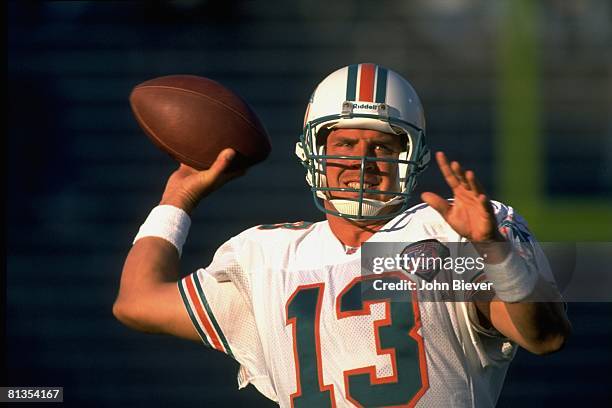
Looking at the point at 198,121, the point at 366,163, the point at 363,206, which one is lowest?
the point at 363,206

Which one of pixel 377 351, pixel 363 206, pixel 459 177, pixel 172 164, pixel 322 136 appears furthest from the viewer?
pixel 172 164

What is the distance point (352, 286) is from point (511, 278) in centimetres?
53

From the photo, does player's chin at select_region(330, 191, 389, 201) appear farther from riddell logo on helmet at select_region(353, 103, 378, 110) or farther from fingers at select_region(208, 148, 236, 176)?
fingers at select_region(208, 148, 236, 176)

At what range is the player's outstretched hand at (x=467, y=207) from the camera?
251 cm

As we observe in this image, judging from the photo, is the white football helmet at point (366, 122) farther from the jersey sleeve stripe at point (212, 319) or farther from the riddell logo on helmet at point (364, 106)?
the jersey sleeve stripe at point (212, 319)

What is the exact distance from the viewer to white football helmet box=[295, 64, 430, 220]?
308 centimetres

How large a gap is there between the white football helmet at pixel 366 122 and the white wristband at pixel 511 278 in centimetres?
52

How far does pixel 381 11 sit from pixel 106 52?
5.20 feet

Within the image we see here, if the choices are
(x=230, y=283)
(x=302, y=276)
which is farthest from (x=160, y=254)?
(x=302, y=276)

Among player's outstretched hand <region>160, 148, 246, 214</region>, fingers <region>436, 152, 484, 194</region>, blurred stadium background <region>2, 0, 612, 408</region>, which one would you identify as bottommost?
fingers <region>436, 152, 484, 194</region>

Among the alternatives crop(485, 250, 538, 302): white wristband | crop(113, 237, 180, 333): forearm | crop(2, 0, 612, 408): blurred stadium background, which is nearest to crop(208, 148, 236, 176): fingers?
crop(113, 237, 180, 333): forearm

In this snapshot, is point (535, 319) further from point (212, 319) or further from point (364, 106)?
point (212, 319)

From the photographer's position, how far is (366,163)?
309cm

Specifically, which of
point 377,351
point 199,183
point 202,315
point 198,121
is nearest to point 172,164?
point 198,121
